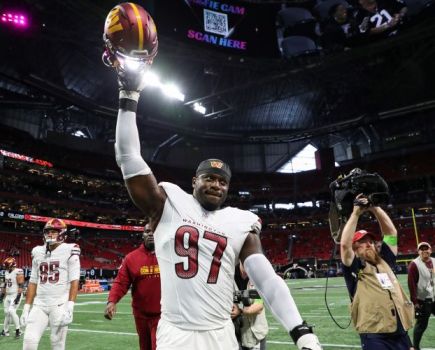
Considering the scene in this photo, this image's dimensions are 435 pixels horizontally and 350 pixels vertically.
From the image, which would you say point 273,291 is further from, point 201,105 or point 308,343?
point 201,105

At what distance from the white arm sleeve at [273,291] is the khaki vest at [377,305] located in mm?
2098

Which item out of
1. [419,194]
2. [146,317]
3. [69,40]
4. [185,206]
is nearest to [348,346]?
[146,317]

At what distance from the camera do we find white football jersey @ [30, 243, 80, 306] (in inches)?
223

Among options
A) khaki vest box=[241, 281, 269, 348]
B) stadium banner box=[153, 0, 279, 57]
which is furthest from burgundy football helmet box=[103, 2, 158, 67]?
stadium banner box=[153, 0, 279, 57]

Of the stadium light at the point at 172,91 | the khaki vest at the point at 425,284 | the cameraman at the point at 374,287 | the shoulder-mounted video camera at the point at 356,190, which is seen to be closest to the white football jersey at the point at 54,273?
the cameraman at the point at 374,287

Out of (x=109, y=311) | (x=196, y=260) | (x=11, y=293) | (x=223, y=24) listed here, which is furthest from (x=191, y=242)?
(x=223, y=24)

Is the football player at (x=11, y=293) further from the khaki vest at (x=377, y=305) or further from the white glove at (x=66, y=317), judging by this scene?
the khaki vest at (x=377, y=305)

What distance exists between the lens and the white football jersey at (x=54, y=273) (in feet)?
18.6

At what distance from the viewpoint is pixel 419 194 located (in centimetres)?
4622

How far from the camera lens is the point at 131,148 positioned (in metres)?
2.24

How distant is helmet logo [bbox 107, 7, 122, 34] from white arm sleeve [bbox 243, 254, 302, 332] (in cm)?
153

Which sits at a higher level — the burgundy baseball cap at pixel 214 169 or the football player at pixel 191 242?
the burgundy baseball cap at pixel 214 169

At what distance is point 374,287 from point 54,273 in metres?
4.23

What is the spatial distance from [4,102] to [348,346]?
110 ft
